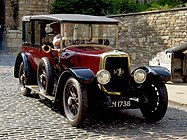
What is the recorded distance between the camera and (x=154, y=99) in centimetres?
760

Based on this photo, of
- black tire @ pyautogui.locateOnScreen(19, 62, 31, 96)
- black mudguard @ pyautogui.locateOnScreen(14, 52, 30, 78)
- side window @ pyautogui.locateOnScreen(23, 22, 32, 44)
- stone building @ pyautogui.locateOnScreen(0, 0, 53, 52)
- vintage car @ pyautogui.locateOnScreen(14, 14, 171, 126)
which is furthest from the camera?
stone building @ pyautogui.locateOnScreen(0, 0, 53, 52)

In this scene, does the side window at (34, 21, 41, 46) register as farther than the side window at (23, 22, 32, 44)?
No

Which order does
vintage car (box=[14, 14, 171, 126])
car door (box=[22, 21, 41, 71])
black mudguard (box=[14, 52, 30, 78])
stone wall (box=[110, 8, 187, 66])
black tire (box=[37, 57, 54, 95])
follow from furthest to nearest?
stone wall (box=[110, 8, 187, 66]) → black mudguard (box=[14, 52, 30, 78]) → car door (box=[22, 21, 41, 71]) → black tire (box=[37, 57, 54, 95]) → vintage car (box=[14, 14, 171, 126])

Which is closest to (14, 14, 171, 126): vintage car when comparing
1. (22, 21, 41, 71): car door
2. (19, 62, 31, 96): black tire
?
(22, 21, 41, 71): car door

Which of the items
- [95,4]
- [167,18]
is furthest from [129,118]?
[95,4]

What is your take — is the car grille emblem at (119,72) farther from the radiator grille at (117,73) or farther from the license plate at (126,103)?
the license plate at (126,103)

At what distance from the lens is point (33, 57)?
950cm

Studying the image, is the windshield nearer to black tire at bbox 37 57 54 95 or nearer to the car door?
black tire at bbox 37 57 54 95

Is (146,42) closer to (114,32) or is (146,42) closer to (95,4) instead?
(95,4)

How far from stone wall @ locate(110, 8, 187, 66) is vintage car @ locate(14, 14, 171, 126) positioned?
8.76 meters

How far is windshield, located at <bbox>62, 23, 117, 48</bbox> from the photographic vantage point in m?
8.23

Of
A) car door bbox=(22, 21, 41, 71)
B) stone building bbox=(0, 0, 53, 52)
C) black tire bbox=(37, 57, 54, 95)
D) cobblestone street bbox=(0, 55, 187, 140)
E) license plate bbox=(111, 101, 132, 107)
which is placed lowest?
cobblestone street bbox=(0, 55, 187, 140)

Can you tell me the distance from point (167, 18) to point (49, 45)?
9.84 meters

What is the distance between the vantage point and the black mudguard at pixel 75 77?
6867 millimetres
